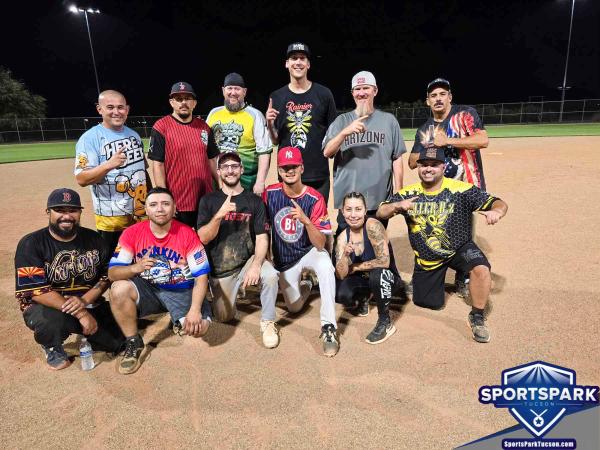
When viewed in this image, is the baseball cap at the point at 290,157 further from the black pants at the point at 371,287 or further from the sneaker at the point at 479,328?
the sneaker at the point at 479,328

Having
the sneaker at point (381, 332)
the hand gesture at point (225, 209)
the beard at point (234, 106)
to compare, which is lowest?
the sneaker at point (381, 332)

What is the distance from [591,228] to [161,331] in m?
7.14

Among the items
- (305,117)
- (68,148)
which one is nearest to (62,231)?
(305,117)

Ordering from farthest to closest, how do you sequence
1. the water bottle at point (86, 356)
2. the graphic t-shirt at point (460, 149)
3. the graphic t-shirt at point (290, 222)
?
the graphic t-shirt at point (460, 149) < the graphic t-shirt at point (290, 222) < the water bottle at point (86, 356)

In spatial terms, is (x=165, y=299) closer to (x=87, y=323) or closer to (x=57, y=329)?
(x=87, y=323)

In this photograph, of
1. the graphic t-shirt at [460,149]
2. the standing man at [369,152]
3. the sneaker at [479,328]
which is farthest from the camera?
the graphic t-shirt at [460,149]

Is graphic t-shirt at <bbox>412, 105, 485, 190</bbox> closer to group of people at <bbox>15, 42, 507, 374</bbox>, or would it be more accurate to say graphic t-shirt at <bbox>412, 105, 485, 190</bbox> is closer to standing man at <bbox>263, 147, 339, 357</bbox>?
group of people at <bbox>15, 42, 507, 374</bbox>

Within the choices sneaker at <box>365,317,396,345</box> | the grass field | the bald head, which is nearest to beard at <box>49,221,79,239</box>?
the bald head

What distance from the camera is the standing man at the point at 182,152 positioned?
4.23 meters

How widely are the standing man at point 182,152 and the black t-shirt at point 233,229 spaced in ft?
1.23

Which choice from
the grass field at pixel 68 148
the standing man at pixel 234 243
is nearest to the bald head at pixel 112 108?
the standing man at pixel 234 243

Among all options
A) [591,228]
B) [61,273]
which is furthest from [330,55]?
[61,273]

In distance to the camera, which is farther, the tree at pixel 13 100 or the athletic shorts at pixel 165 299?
the tree at pixel 13 100

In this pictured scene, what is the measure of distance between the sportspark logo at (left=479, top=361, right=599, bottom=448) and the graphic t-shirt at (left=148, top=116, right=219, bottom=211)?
3.40 m
